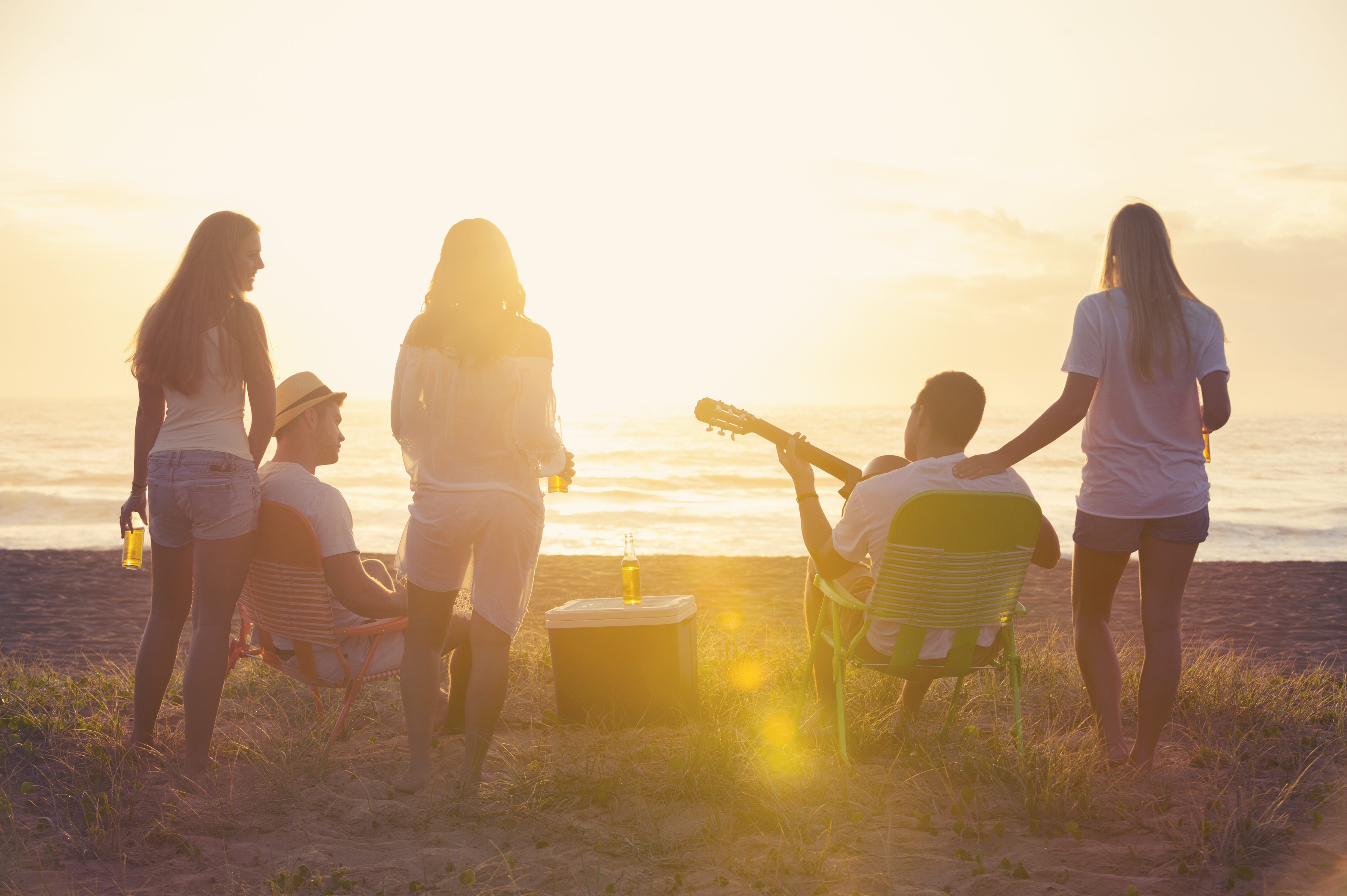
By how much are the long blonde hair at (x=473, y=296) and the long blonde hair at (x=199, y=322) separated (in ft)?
2.25

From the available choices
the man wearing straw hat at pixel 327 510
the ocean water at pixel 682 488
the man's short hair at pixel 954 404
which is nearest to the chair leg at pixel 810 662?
the man's short hair at pixel 954 404

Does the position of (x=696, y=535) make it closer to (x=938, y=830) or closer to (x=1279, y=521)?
(x=1279, y=521)

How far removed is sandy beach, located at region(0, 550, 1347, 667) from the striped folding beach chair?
297 centimetres

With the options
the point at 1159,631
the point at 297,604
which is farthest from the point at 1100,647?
the point at 297,604

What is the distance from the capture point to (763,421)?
4.10 meters

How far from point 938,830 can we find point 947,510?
103 cm

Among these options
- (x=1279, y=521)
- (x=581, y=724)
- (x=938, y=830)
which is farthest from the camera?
(x=1279, y=521)

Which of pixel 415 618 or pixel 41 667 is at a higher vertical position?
pixel 415 618

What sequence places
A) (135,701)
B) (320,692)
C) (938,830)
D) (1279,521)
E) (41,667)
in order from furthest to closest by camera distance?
1. (1279,521)
2. (41,667)
3. (320,692)
4. (135,701)
5. (938,830)

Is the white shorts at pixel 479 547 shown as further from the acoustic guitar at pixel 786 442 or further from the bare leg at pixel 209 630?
the acoustic guitar at pixel 786 442

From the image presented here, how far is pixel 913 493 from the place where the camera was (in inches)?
123

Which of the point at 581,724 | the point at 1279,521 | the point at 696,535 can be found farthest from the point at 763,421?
the point at 1279,521

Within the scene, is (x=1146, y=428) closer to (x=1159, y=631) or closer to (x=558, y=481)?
(x=1159, y=631)

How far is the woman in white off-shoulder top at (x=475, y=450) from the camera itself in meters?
3.00
